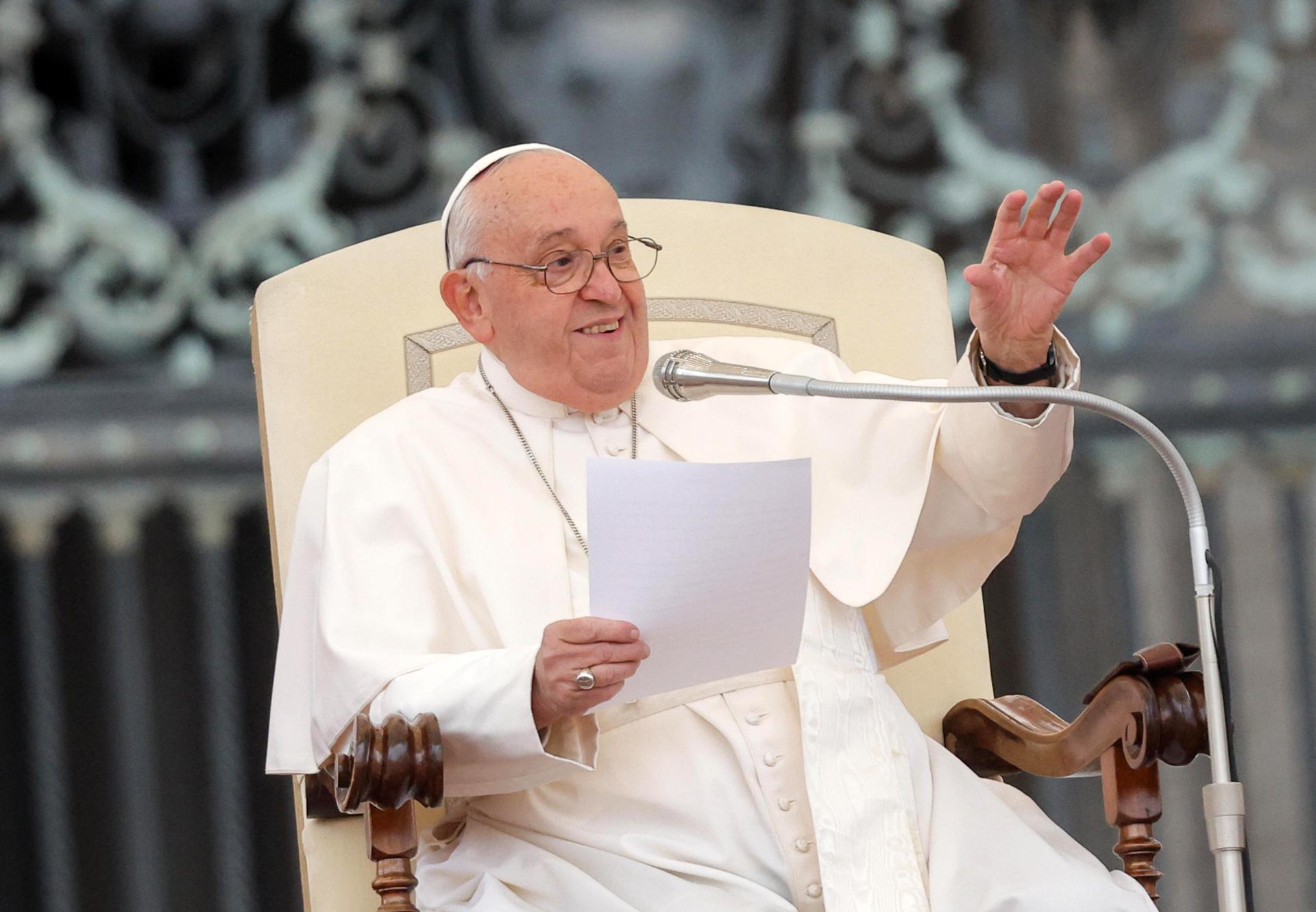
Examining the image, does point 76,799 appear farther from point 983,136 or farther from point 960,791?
point 983,136

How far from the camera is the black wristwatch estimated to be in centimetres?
255

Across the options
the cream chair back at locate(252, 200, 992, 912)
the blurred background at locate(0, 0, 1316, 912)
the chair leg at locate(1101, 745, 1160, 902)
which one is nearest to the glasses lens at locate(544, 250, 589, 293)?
the cream chair back at locate(252, 200, 992, 912)

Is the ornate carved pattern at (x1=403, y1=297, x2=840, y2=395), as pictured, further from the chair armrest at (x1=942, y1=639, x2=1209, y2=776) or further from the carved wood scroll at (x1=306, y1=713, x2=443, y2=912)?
the carved wood scroll at (x1=306, y1=713, x2=443, y2=912)

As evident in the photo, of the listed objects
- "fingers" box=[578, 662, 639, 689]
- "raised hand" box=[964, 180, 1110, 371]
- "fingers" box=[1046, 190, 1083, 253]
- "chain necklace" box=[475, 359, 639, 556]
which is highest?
"fingers" box=[1046, 190, 1083, 253]

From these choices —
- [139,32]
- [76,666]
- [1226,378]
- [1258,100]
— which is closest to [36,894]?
[76,666]

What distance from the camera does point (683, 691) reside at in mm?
2705

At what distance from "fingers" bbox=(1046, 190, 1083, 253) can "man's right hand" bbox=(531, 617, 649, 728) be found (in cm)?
78

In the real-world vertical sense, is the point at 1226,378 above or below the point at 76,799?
above

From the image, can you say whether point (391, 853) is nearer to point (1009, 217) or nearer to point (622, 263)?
point (622, 263)

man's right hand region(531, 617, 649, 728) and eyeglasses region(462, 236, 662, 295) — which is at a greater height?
eyeglasses region(462, 236, 662, 295)

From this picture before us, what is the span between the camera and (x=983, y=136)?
14.3 feet

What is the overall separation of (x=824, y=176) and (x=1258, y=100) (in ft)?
3.46

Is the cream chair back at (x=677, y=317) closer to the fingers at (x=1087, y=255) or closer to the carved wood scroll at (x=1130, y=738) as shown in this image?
the carved wood scroll at (x=1130, y=738)

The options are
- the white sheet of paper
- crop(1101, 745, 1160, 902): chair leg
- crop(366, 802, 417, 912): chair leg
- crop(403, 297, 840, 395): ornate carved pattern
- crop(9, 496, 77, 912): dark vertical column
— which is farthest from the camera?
crop(9, 496, 77, 912): dark vertical column
